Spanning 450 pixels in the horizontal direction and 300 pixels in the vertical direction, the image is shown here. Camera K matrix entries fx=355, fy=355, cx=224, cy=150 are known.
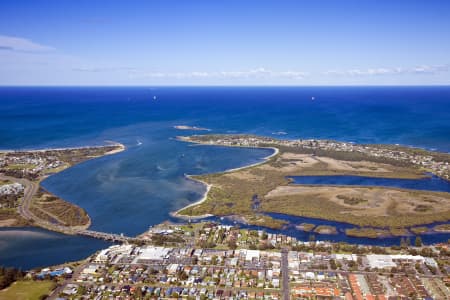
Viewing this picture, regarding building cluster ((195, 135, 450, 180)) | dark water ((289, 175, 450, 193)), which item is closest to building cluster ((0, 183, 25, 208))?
dark water ((289, 175, 450, 193))

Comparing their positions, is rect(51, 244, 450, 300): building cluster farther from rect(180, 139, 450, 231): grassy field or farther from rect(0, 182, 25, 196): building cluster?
rect(0, 182, 25, 196): building cluster

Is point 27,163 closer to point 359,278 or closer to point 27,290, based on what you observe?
point 27,290

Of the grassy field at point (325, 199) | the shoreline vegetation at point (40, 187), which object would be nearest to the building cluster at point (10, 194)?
the shoreline vegetation at point (40, 187)

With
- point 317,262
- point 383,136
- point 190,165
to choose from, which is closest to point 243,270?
point 317,262

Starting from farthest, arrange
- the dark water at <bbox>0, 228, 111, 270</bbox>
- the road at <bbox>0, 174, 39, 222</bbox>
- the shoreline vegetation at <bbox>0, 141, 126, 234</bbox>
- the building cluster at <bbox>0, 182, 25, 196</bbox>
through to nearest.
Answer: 1. the building cluster at <bbox>0, 182, 25, 196</bbox>
2. the road at <bbox>0, 174, 39, 222</bbox>
3. the shoreline vegetation at <bbox>0, 141, 126, 234</bbox>
4. the dark water at <bbox>0, 228, 111, 270</bbox>

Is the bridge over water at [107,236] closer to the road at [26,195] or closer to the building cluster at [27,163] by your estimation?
the road at [26,195]

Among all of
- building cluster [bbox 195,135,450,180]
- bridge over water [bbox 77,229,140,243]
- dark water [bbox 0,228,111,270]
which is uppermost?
building cluster [bbox 195,135,450,180]

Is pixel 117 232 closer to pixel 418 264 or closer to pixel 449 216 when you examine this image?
pixel 418 264

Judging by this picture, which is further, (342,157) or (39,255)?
(342,157)
